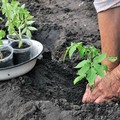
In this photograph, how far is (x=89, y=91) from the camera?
8.26 ft

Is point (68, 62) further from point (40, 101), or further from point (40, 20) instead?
point (40, 20)

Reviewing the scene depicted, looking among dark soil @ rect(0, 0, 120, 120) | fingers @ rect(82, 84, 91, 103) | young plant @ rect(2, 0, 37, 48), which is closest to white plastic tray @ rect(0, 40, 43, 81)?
dark soil @ rect(0, 0, 120, 120)

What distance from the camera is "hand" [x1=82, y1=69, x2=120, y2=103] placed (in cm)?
237

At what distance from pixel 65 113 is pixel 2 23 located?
2085 mm

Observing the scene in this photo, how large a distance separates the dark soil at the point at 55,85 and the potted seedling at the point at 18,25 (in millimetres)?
173

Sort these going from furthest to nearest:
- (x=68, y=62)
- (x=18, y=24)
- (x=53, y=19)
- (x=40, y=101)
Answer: (x=53, y=19) → (x=68, y=62) → (x=18, y=24) → (x=40, y=101)

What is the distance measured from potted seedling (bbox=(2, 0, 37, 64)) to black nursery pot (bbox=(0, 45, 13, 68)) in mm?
56

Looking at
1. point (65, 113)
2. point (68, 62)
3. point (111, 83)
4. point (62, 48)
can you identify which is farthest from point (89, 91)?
point (62, 48)

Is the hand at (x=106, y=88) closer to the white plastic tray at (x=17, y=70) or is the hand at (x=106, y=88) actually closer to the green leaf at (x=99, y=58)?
the green leaf at (x=99, y=58)

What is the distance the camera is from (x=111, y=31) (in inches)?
94.3

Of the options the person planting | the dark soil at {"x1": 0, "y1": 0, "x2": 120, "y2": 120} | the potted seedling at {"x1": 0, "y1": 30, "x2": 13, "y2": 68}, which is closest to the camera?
the dark soil at {"x1": 0, "y1": 0, "x2": 120, "y2": 120}

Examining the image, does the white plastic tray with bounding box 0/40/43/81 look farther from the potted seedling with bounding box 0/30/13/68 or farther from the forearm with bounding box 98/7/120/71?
the forearm with bounding box 98/7/120/71

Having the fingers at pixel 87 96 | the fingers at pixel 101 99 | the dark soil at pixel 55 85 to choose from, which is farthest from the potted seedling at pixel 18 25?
the fingers at pixel 101 99

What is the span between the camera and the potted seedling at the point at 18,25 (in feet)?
8.70
